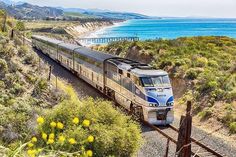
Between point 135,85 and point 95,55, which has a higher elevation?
point 95,55

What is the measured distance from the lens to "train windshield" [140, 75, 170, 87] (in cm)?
2194

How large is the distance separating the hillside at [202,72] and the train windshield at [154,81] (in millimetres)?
3703

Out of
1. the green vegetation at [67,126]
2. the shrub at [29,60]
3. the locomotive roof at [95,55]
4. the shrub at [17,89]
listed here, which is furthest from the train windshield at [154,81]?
the shrub at [29,60]

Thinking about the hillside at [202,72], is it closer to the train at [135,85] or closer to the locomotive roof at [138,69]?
the train at [135,85]

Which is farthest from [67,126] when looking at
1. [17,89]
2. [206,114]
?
[206,114]

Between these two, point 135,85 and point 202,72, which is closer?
point 135,85

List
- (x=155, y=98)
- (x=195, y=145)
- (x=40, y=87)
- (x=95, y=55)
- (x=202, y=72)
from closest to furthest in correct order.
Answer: (x=195, y=145) < (x=155, y=98) < (x=40, y=87) < (x=95, y=55) < (x=202, y=72)

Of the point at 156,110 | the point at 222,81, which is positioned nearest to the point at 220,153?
the point at 156,110

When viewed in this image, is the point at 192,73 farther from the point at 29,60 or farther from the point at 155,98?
the point at 29,60

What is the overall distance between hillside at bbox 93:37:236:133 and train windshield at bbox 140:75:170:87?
3.70 m

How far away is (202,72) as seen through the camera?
106 feet

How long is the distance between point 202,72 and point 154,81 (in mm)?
11155

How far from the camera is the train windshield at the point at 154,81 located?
72.0ft

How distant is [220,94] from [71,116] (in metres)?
14.4
